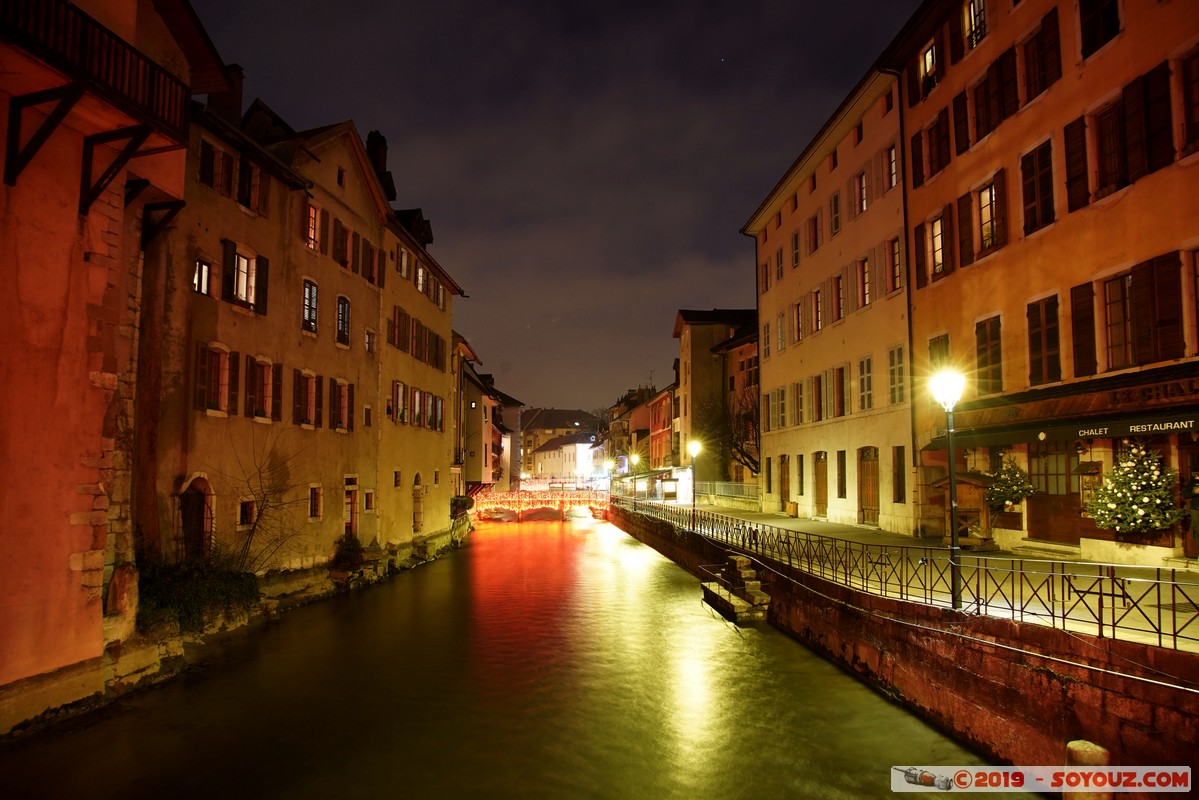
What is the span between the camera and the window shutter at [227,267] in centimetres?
1838

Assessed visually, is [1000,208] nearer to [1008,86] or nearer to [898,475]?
[1008,86]

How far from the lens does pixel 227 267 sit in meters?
18.6

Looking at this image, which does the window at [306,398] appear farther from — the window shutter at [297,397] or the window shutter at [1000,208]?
the window shutter at [1000,208]

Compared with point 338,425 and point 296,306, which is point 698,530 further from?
point 296,306

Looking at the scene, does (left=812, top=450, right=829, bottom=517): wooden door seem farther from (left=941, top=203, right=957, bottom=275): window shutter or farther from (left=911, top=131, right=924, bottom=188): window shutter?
(left=911, top=131, right=924, bottom=188): window shutter

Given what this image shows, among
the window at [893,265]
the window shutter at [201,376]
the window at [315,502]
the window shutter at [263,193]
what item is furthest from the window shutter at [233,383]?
the window at [893,265]

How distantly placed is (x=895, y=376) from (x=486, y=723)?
1656cm

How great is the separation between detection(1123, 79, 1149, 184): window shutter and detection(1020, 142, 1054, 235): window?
2201 millimetres

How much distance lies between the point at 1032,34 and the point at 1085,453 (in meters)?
9.58

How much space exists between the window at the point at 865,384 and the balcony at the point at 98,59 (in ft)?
67.6

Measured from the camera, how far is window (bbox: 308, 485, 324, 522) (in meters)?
22.5

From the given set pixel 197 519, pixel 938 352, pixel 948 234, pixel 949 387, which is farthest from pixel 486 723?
pixel 948 234

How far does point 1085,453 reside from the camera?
15.1 m

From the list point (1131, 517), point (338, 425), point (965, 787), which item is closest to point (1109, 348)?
point (1131, 517)
